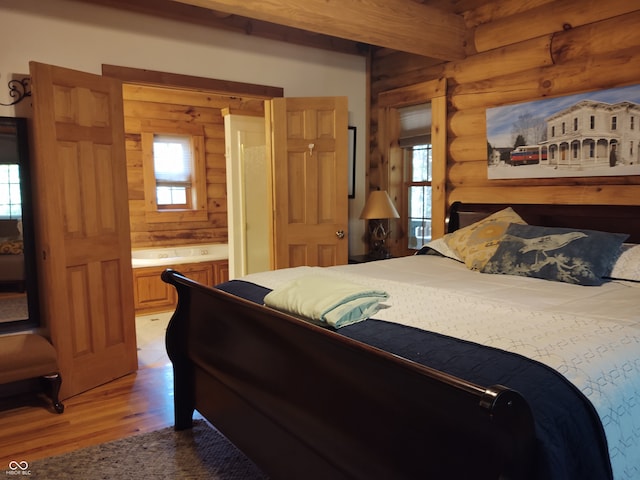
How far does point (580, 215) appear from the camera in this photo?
2.98 m

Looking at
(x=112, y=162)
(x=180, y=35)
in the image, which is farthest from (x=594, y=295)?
(x=180, y=35)

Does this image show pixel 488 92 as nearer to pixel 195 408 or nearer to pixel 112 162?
pixel 112 162

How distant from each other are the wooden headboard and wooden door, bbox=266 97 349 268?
4.01 ft

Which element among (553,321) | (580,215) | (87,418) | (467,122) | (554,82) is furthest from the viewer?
(467,122)

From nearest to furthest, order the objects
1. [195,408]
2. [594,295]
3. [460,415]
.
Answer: [460,415]
[594,295]
[195,408]

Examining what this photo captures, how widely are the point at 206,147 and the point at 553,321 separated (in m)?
5.11

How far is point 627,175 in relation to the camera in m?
2.90

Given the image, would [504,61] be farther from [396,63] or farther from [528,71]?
[396,63]

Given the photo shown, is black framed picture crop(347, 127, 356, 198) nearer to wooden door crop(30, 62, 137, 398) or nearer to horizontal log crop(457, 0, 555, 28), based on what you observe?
horizontal log crop(457, 0, 555, 28)

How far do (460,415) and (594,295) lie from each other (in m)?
1.36

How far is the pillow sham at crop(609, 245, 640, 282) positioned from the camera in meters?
2.36

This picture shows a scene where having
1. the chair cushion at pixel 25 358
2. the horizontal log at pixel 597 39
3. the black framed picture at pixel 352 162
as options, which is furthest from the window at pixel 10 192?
the horizontal log at pixel 597 39

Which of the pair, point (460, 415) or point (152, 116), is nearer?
point (460, 415)

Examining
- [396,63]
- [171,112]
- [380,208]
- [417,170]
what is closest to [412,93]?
[396,63]
